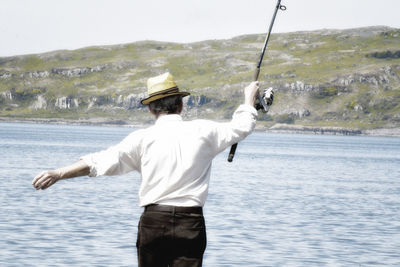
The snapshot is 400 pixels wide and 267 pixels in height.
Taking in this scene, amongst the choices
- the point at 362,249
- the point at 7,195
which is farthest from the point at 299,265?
the point at 7,195

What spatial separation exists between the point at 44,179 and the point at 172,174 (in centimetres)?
110

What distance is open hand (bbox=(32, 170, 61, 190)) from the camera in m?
5.52

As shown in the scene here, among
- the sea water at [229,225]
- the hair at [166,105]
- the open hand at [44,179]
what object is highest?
the hair at [166,105]

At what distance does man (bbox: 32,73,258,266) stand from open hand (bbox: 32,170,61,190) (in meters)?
0.56

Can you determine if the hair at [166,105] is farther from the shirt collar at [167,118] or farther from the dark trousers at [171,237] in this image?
the dark trousers at [171,237]

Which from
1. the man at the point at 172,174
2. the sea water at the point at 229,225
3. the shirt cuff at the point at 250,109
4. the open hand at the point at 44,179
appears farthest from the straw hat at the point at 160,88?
the sea water at the point at 229,225

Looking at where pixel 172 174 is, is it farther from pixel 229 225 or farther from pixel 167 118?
pixel 229 225

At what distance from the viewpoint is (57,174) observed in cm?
567

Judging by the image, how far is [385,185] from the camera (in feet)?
188

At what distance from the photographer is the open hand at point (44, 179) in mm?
5523

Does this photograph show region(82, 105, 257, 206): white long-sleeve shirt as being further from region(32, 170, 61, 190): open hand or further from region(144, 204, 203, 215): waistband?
region(32, 170, 61, 190): open hand

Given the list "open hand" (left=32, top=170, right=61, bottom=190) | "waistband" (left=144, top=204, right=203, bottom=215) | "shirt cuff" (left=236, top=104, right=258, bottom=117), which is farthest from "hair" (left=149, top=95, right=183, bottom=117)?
"open hand" (left=32, top=170, right=61, bottom=190)

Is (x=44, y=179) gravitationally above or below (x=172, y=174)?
above

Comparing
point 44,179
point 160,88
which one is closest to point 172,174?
point 160,88
